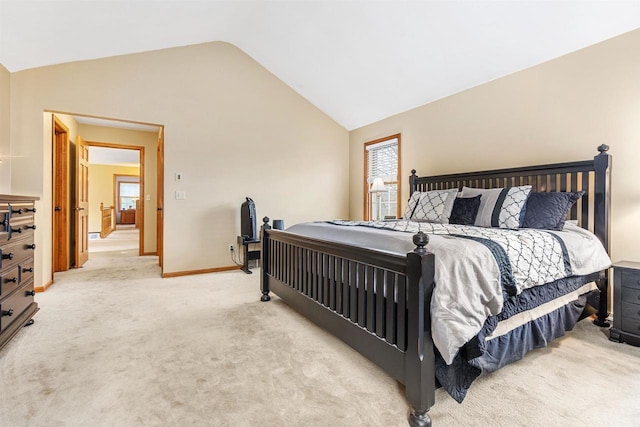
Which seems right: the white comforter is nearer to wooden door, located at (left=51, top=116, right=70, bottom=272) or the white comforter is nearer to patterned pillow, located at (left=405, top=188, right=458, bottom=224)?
patterned pillow, located at (left=405, top=188, right=458, bottom=224)

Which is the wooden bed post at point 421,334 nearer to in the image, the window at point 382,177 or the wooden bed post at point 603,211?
the wooden bed post at point 603,211

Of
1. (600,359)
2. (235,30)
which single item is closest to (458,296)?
(600,359)

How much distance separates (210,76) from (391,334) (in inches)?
168

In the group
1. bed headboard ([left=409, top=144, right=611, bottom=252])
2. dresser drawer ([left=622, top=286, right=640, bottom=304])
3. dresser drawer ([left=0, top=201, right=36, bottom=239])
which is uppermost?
bed headboard ([left=409, top=144, right=611, bottom=252])

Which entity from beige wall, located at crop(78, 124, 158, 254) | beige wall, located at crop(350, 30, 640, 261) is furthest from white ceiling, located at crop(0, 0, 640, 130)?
beige wall, located at crop(78, 124, 158, 254)

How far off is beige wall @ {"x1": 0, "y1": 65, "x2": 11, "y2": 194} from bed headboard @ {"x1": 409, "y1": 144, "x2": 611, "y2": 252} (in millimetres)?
4918

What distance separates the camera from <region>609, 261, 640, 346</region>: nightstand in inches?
85.0

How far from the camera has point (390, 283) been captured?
1.64 m

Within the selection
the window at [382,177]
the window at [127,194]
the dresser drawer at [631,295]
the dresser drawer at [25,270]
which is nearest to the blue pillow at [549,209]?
the dresser drawer at [631,295]

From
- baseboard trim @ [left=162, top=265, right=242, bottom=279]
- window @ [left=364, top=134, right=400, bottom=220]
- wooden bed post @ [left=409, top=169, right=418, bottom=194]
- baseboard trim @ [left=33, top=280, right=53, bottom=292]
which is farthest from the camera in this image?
window @ [left=364, top=134, right=400, bottom=220]

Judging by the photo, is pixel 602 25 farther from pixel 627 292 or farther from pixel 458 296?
pixel 458 296

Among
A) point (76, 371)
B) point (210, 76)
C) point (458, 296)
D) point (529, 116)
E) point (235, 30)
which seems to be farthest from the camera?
point (210, 76)

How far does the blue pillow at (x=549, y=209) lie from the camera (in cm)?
254

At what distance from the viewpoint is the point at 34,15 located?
2551mm
